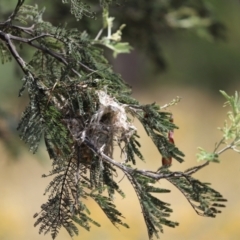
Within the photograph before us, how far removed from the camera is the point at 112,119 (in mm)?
701

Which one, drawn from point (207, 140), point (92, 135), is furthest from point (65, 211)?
point (207, 140)

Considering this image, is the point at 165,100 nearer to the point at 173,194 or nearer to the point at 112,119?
the point at 173,194

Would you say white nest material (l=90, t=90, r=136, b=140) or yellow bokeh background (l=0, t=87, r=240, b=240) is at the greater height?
yellow bokeh background (l=0, t=87, r=240, b=240)

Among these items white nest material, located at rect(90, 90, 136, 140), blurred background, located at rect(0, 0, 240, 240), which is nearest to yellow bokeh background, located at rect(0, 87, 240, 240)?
blurred background, located at rect(0, 0, 240, 240)

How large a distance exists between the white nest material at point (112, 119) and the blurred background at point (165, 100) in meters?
0.20

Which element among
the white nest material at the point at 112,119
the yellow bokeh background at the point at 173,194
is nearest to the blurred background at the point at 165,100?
the yellow bokeh background at the point at 173,194

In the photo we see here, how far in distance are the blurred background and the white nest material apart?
0.65 ft

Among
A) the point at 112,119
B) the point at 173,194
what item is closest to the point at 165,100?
the point at 173,194

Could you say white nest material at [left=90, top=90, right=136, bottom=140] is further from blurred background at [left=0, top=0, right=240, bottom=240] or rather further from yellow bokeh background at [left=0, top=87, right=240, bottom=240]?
yellow bokeh background at [left=0, top=87, right=240, bottom=240]

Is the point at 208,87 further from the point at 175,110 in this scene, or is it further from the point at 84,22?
the point at 84,22

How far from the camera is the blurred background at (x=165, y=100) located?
1.64 m

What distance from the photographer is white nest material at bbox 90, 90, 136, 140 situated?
2.17ft

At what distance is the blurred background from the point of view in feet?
5.39

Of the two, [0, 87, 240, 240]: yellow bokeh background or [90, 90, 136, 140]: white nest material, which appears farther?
[0, 87, 240, 240]: yellow bokeh background
